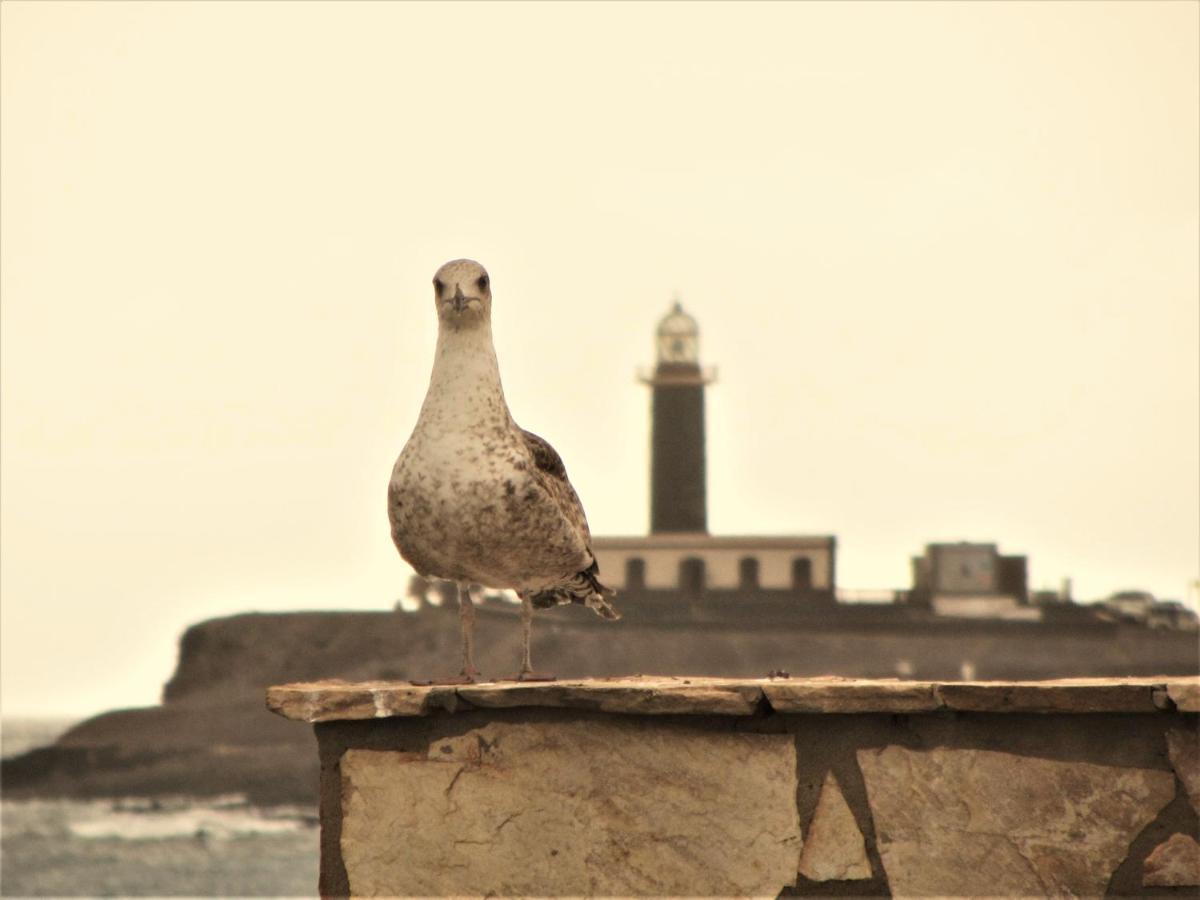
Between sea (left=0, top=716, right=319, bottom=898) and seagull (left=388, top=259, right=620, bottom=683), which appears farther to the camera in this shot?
sea (left=0, top=716, right=319, bottom=898)

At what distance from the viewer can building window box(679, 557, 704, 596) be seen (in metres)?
85.3

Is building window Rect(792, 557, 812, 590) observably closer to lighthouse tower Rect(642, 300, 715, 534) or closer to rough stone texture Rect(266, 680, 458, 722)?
lighthouse tower Rect(642, 300, 715, 534)

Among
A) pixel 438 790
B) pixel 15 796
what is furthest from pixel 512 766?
pixel 15 796

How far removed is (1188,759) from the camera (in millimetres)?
4277

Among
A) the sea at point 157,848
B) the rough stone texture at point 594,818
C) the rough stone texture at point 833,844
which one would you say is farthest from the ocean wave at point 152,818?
the rough stone texture at point 833,844

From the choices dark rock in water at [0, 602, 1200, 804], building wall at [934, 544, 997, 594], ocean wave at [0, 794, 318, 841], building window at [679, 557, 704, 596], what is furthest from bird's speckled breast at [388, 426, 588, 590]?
building wall at [934, 544, 997, 594]

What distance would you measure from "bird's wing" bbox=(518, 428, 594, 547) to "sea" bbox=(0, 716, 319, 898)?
43826 mm

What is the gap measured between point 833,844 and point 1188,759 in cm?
65

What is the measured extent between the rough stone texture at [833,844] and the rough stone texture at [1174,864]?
1.66 feet

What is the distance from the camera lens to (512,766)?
173 inches

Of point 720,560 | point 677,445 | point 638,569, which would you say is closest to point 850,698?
point 677,445

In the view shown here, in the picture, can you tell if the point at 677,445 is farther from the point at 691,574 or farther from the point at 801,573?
the point at 801,573

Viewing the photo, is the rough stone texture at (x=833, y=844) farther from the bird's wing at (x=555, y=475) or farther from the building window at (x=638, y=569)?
the building window at (x=638, y=569)

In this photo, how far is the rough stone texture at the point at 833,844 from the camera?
14.1 feet
